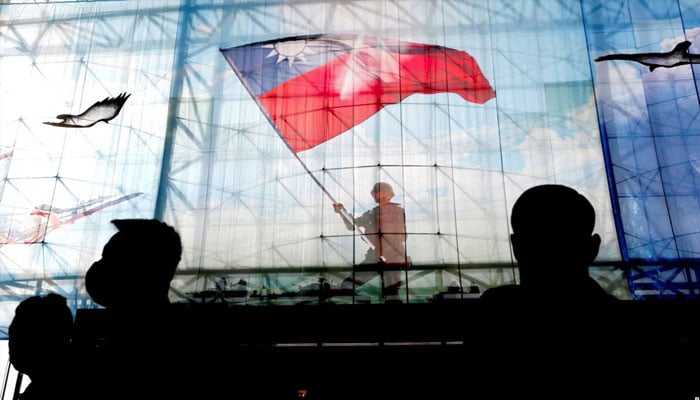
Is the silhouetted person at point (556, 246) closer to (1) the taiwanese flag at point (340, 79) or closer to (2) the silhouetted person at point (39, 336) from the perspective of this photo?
(2) the silhouetted person at point (39, 336)

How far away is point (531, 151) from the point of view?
3.62 meters

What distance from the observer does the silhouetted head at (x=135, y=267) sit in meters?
0.34

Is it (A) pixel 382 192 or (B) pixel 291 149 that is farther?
(B) pixel 291 149

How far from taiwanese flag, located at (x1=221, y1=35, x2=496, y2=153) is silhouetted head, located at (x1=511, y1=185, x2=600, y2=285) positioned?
355 cm

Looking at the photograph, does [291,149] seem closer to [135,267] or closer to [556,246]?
Result: [135,267]

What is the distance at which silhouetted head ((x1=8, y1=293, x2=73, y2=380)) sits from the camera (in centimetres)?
50

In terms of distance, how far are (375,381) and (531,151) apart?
11.3 feet

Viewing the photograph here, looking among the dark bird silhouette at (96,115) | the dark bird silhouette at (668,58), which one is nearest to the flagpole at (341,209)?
the dark bird silhouette at (96,115)

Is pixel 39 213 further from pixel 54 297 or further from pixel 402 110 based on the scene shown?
pixel 54 297

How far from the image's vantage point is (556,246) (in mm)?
280

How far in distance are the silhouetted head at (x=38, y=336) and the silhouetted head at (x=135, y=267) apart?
7.9 inches

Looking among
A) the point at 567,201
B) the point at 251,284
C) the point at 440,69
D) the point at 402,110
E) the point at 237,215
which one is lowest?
the point at 567,201

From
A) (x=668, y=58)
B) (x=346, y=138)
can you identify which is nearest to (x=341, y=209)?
(x=346, y=138)

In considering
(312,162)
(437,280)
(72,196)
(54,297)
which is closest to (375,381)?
(54,297)
